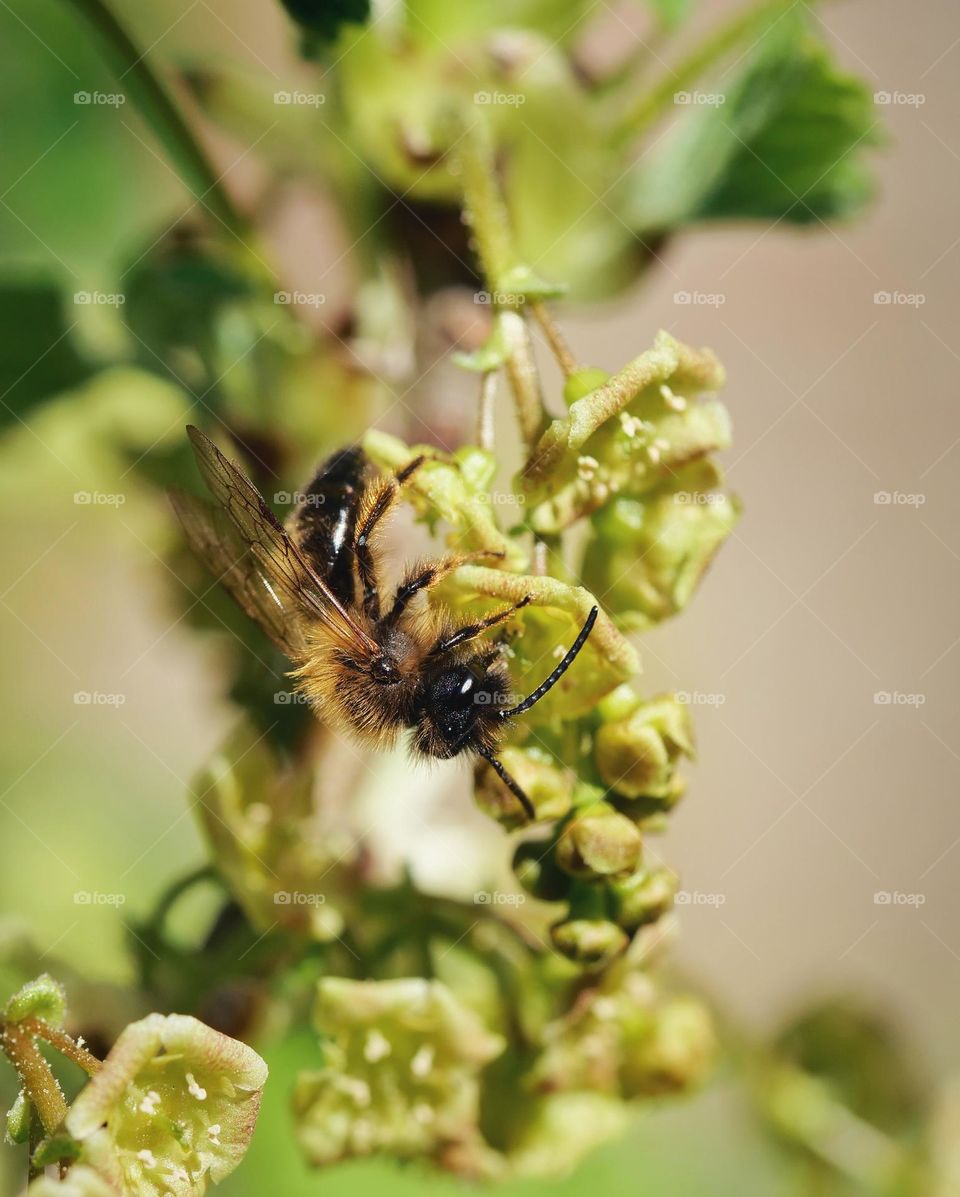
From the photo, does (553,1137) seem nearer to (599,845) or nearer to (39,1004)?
(599,845)

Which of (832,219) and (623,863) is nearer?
(623,863)

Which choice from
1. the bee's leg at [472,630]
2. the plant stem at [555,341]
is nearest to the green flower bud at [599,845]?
the bee's leg at [472,630]

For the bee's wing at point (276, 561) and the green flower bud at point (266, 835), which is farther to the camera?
the green flower bud at point (266, 835)

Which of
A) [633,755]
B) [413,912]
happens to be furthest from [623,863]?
[413,912]

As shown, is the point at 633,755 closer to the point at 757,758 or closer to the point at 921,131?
the point at 757,758

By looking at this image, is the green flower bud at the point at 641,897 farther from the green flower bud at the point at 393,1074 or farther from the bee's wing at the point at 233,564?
the bee's wing at the point at 233,564


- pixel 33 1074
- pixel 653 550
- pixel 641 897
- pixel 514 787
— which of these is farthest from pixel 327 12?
pixel 33 1074

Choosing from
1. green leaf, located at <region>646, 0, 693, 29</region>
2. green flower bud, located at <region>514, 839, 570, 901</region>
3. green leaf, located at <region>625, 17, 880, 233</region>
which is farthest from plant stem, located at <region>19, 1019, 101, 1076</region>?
green leaf, located at <region>646, 0, 693, 29</region>
